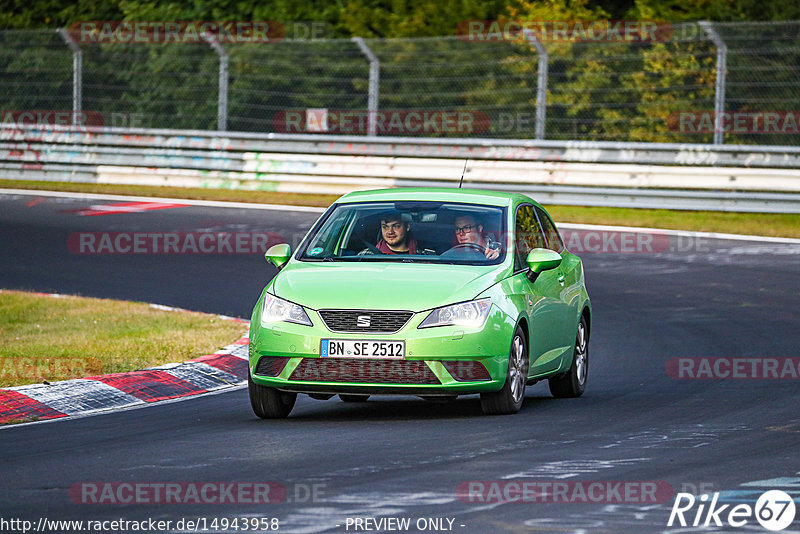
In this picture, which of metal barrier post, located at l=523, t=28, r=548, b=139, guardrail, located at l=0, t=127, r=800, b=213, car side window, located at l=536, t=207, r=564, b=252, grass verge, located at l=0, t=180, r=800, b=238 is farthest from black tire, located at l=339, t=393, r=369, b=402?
metal barrier post, located at l=523, t=28, r=548, b=139

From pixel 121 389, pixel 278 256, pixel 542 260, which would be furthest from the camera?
pixel 121 389

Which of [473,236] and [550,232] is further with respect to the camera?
[550,232]

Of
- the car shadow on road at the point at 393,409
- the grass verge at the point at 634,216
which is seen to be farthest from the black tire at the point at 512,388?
the grass verge at the point at 634,216

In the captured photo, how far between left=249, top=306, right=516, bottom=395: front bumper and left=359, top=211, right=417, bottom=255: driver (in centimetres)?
119

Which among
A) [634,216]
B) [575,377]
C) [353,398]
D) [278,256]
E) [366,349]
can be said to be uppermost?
[278,256]

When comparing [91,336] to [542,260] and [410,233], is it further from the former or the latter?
[542,260]

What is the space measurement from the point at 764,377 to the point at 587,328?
1.39 metres

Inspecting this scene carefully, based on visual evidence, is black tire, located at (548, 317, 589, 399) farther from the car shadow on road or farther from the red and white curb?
the red and white curb

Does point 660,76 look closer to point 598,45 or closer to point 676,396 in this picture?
point 598,45

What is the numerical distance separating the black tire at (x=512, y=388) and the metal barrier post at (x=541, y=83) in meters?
14.2

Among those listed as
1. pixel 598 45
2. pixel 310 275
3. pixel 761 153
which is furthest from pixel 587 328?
pixel 598 45

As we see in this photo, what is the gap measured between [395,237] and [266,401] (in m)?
1.55

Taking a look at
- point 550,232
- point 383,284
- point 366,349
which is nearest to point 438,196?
point 550,232

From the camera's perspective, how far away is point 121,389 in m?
10.7
